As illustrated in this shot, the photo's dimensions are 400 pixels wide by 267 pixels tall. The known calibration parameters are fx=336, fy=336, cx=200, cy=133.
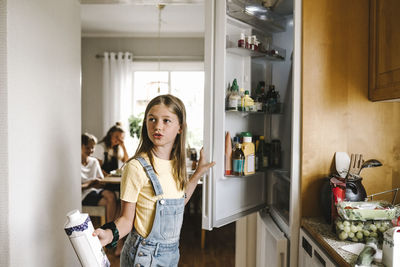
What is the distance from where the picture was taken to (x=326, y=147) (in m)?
1.56

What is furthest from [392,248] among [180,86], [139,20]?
[180,86]

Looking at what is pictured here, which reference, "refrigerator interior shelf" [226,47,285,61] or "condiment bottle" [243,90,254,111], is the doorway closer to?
"refrigerator interior shelf" [226,47,285,61]

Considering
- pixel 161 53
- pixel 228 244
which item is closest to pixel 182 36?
pixel 161 53

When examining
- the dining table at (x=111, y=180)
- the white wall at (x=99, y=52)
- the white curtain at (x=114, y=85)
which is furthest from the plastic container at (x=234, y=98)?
the white curtain at (x=114, y=85)

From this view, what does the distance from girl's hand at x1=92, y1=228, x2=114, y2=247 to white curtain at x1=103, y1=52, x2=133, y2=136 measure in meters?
4.12

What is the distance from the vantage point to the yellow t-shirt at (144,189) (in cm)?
144

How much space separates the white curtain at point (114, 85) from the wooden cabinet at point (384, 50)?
4256mm

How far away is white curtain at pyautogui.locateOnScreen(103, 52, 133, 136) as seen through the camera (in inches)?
208

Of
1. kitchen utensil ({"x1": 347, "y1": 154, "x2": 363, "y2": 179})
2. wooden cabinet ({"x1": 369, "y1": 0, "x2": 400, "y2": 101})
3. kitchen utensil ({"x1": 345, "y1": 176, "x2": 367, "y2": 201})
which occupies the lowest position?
kitchen utensil ({"x1": 345, "y1": 176, "x2": 367, "y2": 201})

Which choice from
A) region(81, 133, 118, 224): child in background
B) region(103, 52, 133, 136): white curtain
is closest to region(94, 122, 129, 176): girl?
region(81, 133, 118, 224): child in background

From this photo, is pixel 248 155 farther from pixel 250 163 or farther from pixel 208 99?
pixel 208 99

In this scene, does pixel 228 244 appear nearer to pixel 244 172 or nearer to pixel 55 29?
pixel 244 172

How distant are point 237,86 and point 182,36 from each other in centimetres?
380

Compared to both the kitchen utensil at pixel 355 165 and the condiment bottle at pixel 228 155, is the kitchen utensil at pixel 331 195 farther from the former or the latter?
the condiment bottle at pixel 228 155
